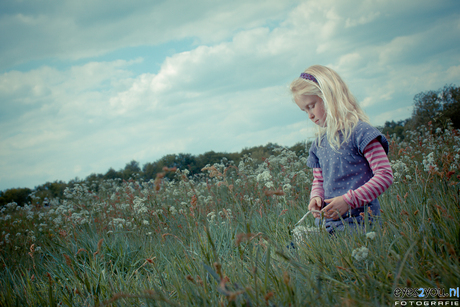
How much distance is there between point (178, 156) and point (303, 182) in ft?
24.0

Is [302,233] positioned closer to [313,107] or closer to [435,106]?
[313,107]

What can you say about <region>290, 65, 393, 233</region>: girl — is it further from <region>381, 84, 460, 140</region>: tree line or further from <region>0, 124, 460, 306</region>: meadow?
<region>381, 84, 460, 140</region>: tree line

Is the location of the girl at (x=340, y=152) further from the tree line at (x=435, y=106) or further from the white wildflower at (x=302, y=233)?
the tree line at (x=435, y=106)

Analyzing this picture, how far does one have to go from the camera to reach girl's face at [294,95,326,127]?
10.3ft

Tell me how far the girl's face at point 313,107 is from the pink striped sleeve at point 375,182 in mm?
613

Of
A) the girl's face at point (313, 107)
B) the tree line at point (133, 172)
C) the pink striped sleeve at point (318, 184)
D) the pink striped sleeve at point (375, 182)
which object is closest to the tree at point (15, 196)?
the tree line at point (133, 172)

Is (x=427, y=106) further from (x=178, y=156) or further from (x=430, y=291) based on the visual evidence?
(x=430, y=291)

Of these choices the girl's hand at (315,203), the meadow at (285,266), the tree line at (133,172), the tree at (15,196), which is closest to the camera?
the meadow at (285,266)

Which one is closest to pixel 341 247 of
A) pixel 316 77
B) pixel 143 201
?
pixel 316 77

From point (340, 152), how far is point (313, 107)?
0.59m

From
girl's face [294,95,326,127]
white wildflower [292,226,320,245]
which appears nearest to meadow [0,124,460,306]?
white wildflower [292,226,320,245]

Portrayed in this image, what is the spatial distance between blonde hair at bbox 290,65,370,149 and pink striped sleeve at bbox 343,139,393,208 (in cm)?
29

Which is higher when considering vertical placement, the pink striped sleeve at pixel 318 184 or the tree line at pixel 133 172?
the tree line at pixel 133 172

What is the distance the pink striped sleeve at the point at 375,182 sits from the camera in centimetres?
261
